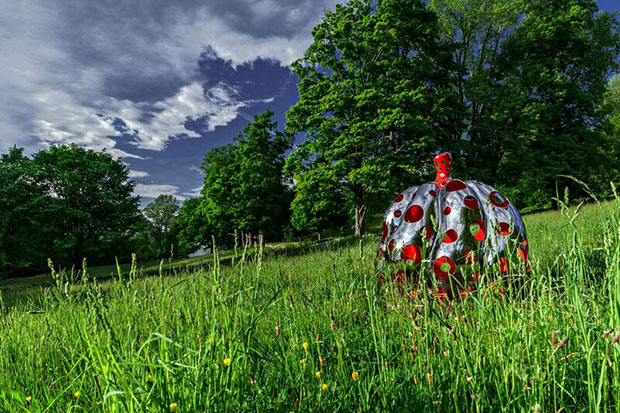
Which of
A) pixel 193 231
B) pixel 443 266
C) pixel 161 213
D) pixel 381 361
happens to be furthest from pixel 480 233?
pixel 161 213

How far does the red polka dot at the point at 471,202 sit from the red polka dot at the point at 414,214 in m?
0.58

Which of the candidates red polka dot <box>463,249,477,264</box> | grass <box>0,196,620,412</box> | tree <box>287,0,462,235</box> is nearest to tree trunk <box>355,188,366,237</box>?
tree <box>287,0,462,235</box>

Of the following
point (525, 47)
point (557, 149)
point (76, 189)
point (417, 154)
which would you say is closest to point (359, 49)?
point (417, 154)

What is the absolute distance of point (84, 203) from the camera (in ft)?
69.9

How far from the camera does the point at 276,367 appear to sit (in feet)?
7.38

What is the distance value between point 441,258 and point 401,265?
0.53 m

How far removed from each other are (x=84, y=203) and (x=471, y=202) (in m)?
25.8

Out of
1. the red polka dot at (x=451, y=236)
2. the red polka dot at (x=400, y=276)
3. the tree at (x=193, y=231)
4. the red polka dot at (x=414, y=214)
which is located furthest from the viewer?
the tree at (x=193, y=231)

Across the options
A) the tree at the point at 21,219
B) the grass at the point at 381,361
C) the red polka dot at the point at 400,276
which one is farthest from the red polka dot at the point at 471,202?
the tree at the point at 21,219

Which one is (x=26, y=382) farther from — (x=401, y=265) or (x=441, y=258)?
(x=441, y=258)

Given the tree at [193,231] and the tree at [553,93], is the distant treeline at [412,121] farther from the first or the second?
the tree at [193,231]

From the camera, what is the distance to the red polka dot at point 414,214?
13.7 feet

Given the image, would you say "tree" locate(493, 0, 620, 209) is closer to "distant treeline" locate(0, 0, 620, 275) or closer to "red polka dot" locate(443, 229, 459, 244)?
"distant treeline" locate(0, 0, 620, 275)

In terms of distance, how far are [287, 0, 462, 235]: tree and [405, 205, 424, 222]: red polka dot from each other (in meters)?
11.3
